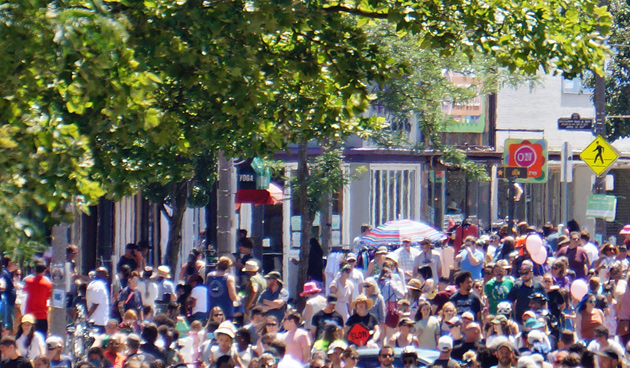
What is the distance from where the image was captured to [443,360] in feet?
40.1

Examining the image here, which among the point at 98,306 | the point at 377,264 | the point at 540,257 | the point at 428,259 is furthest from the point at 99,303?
the point at 540,257

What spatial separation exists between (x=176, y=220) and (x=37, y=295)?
608 cm

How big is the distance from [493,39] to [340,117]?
104 inches

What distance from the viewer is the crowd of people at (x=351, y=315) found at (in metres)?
12.1

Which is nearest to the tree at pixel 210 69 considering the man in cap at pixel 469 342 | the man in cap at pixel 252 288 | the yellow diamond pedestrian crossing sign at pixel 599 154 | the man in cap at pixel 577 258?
the man in cap at pixel 469 342

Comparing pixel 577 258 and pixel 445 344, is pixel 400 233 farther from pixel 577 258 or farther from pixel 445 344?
pixel 445 344

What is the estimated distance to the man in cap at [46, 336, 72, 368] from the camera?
12.1 metres

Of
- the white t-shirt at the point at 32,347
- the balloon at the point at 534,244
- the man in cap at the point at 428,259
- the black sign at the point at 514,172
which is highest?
the black sign at the point at 514,172

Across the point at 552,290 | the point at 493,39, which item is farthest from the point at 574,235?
the point at 493,39

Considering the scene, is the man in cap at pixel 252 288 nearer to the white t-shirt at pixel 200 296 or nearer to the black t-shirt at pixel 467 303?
the white t-shirt at pixel 200 296

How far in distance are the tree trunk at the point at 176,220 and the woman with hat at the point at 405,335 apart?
8.31m

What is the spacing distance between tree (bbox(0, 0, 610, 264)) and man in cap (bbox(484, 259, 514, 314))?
3.36m

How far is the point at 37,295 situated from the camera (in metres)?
15.8

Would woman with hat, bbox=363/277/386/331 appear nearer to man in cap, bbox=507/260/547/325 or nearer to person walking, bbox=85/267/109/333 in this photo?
man in cap, bbox=507/260/547/325
